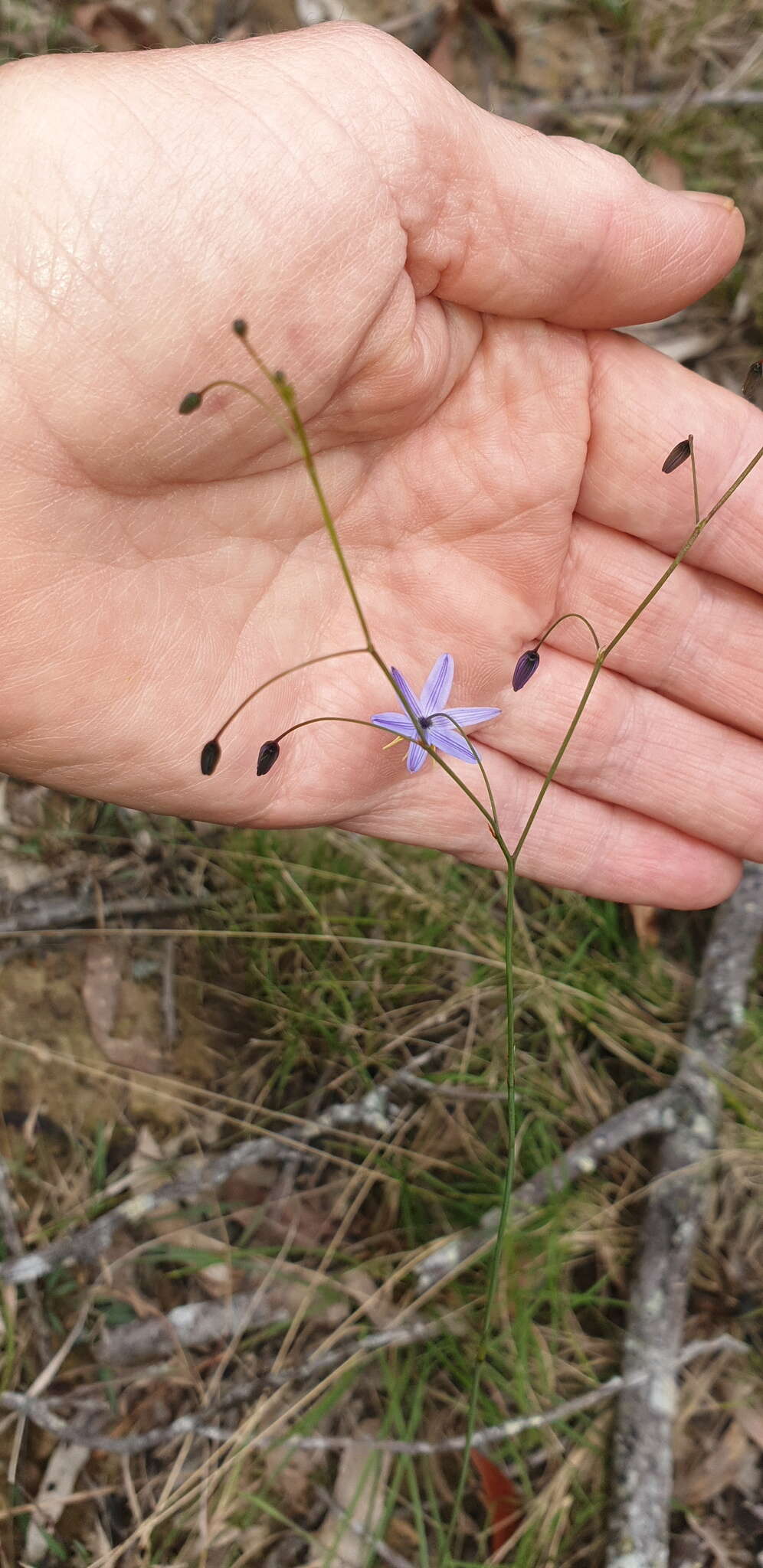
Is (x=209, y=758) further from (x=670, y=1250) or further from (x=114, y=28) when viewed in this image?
(x=114, y=28)

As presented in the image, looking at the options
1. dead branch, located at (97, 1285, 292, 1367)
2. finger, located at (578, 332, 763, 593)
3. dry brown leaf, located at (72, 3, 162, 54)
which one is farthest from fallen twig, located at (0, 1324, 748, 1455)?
dry brown leaf, located at (72, 3, 162, 54)

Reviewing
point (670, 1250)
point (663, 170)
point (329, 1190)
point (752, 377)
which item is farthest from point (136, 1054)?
point (663, 170)

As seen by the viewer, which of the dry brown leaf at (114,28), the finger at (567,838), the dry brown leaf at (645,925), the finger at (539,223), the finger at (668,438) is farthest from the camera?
the dry brown leaf at (114,28)

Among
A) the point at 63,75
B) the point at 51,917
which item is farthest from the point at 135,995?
the point at 63,75

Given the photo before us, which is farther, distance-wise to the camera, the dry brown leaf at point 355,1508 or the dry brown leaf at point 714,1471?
the dry brown leaf at point 714,1471

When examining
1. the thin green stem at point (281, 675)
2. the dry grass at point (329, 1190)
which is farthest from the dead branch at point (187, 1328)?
the thin green stem at point (281, 675)

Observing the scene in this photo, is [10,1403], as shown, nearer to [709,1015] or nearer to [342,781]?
[342,781]

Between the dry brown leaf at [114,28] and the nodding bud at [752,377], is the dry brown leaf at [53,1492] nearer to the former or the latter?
the nodding bud at [752,377]

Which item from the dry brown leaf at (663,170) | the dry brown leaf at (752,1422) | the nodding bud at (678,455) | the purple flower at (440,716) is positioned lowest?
the dry brown leaf at (752,1422)
